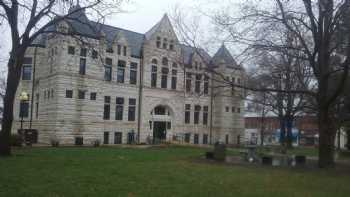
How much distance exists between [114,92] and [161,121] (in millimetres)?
8515

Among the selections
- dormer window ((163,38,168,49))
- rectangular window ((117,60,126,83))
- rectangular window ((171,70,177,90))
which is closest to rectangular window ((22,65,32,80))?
rectangular window ((117,60,126,83))

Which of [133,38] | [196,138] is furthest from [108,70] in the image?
[196,138]

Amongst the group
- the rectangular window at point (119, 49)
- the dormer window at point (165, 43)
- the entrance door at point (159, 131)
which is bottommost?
the entrance door at point (159, 131)

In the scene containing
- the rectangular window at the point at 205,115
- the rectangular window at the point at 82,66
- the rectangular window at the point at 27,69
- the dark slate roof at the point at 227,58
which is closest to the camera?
the dark slate roof at the point at 227,58

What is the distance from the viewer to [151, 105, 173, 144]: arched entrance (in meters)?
51.5

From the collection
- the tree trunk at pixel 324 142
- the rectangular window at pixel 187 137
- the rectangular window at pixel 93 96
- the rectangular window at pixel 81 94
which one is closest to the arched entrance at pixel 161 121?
the rectangular window at pixel 187 137

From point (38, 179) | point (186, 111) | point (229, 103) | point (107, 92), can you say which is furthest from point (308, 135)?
point (38, 179)

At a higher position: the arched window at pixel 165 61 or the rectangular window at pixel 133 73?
the arched window at pixel 165 61

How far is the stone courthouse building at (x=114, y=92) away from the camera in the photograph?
4253cm

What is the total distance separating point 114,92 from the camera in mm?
47281

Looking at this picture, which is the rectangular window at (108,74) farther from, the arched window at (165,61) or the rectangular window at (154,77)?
the arched window at (165,61)

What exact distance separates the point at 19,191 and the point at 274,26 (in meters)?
15.6

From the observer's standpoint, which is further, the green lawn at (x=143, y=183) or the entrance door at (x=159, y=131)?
the entrance door at (x=159, y=131)

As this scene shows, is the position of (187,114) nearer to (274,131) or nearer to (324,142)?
(324,142)
